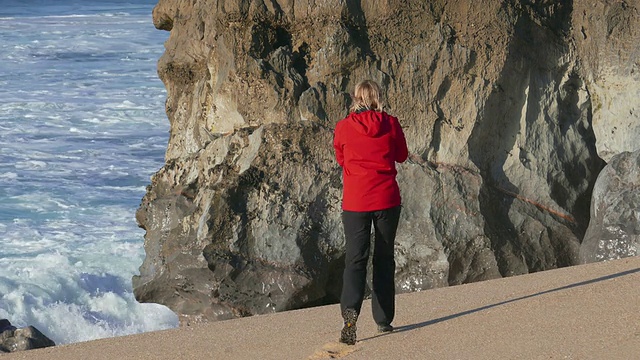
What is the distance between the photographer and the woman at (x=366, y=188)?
18.3 feet

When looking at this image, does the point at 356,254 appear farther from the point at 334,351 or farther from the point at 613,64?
the point at 613,64

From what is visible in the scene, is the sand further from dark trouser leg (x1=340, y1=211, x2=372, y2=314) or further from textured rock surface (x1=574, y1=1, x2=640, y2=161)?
textured rock surface (x1=574, y1=1, x2=640, y2=161)

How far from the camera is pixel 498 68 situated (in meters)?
8.27

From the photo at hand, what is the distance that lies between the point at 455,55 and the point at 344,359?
11.5 feet

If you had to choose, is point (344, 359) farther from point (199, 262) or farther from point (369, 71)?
point (369, 71)

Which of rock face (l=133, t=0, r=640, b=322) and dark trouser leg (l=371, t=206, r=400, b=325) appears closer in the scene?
dark trouser leg (l=371, t=206, r=400, b=325)

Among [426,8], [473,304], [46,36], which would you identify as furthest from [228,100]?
[46,36]

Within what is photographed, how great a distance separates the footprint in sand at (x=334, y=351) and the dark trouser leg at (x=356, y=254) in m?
0.22

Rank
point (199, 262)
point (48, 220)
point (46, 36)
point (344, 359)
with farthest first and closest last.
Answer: point (46, 36) → point (48, 220) → point (199, 262) → point (344, 359)

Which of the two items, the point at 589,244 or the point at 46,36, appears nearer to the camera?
the point at 589,244

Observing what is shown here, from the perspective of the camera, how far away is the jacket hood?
5562 millimetres

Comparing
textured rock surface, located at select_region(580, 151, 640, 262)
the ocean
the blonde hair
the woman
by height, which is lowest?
the ocean

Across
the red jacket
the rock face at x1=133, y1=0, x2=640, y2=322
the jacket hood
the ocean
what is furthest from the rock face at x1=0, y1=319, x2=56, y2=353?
the jacket hood

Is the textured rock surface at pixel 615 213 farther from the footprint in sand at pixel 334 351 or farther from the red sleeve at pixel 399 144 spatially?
the footprint in sand at pixel 334 351
